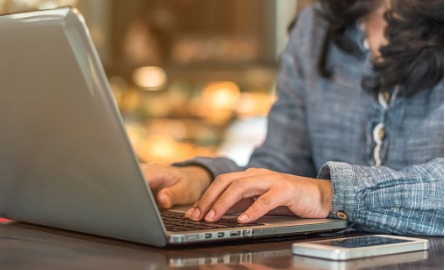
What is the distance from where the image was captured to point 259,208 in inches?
39.9

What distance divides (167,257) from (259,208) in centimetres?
18

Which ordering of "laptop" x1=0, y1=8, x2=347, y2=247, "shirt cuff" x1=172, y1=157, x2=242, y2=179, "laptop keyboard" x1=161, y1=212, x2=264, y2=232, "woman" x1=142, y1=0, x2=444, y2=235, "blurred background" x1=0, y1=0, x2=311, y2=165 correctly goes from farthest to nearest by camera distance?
1. "blurred background" x1=0, y1=0, x2=311, y2=165
2. "shirt cuff" x1=172, y1=157, x2=242, y2=179
3. "woman" x1=142, y1=0, x2=444, y2=235
4. "laptop keyboard" x1=161, y1=212, x2=264, y2=232
5. "laptop" x1=0, y1=8, x2=347, y2=247

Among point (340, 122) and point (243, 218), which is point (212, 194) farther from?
point (340, 122)

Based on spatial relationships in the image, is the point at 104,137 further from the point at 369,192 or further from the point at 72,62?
the point at 369,192

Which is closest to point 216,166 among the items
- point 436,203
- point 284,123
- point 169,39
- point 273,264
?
point 284,123

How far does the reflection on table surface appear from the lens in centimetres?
83

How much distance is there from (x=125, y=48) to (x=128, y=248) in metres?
3.29

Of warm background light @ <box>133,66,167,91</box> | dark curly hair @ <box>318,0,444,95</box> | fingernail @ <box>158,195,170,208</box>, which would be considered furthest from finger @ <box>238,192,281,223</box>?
warm background light @ <box>133,66,167,91</box>

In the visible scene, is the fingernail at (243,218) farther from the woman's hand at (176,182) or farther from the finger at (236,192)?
the woman's hand at (176,182)

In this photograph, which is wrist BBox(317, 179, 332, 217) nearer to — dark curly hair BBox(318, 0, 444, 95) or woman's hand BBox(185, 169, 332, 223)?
woman's hand BBox(185, 169, 332, 223)

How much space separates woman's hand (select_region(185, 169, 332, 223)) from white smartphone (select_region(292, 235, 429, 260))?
11cm

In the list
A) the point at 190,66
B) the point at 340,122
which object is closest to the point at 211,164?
the point at 340,122

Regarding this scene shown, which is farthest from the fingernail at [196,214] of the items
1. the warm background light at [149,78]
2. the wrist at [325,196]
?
the warm background light at [149,78]

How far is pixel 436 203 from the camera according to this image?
3.65 ft
